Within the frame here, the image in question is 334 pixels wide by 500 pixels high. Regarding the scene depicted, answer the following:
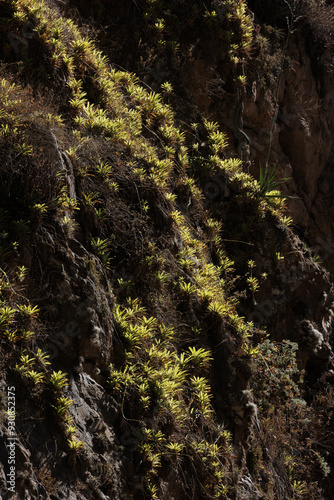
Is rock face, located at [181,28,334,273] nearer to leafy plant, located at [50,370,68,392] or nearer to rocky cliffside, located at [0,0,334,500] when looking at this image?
rocky cliffside, located at [0,0,334,500]

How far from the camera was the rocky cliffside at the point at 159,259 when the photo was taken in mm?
4276

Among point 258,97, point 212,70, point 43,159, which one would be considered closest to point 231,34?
point 212,70

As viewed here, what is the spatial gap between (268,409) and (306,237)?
16.2ft

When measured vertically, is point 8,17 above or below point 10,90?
above

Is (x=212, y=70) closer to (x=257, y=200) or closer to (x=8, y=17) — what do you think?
(x=257, y=200)

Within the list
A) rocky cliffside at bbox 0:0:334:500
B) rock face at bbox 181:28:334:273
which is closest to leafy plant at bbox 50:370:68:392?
rocky cliffside at bbox 0:0:334:500

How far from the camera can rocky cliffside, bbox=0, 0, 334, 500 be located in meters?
4.28

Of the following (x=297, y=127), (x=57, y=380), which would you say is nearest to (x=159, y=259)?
(x=57, y=380)

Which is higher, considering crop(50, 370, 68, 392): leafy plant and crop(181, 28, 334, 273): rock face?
crop(181, 28, 334, 273): rock face

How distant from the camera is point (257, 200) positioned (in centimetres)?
816

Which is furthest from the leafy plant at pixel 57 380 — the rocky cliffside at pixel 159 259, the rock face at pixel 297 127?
the rock face at pixel 297 127

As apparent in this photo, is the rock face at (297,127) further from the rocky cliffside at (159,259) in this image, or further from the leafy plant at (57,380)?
the leafy plant at (57,380)

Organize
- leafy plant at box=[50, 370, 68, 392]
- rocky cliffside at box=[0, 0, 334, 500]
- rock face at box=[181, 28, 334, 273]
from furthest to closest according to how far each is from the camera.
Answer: rock face at box=[181, 28, 334, 273] → rocky cliffside at box=[0, 0, 334, 500] → leafy plant at box=[50, 370, 68, 392]

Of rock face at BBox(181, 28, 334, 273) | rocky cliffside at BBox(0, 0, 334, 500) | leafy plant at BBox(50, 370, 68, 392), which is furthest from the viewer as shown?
rock face at BBox(181, 28, 334, 273)
